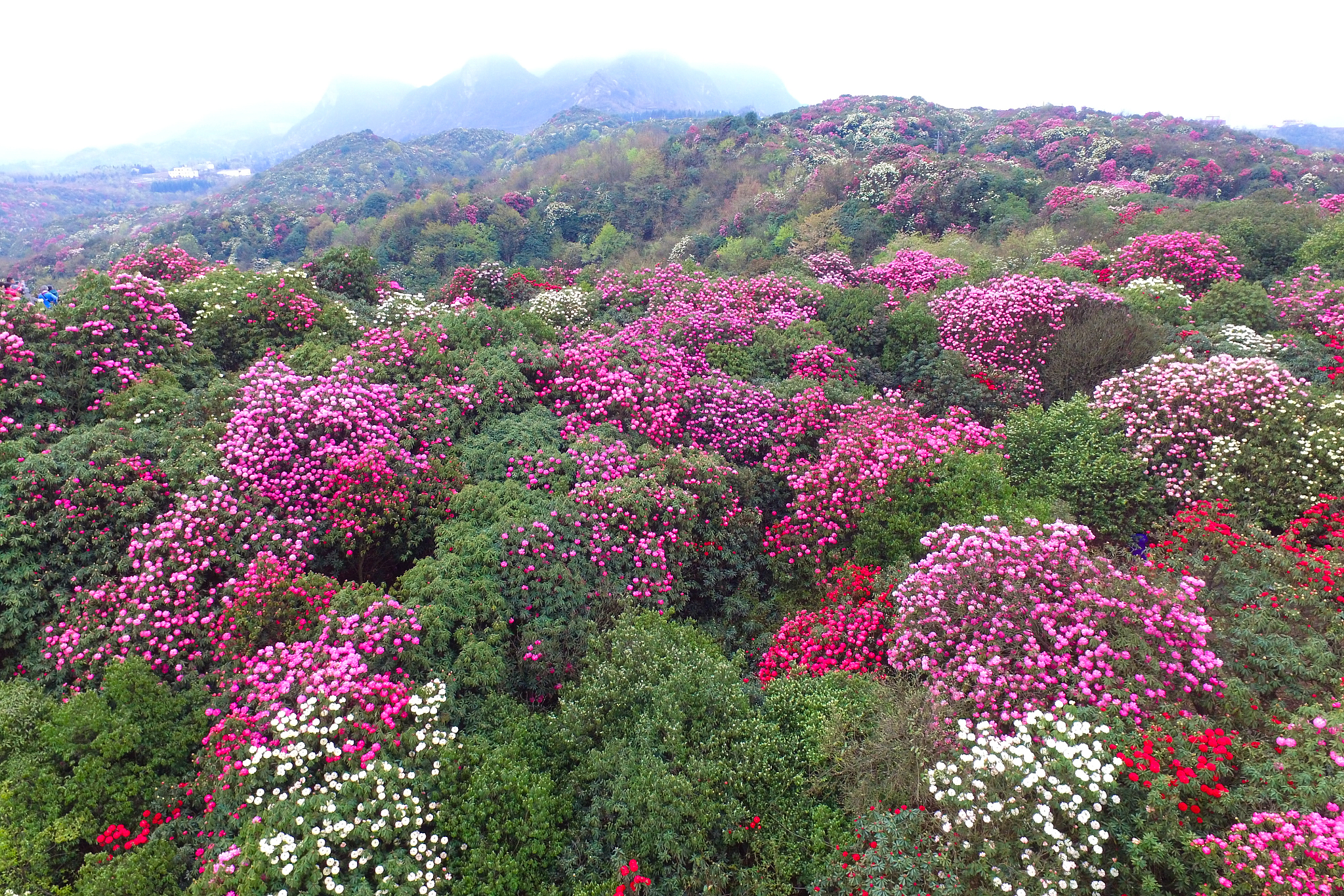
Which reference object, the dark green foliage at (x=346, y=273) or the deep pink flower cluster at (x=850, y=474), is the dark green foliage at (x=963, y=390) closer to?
the deep pink flower cluster at (x=850, y=474)

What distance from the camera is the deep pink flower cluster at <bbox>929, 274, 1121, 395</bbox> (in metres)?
14.4

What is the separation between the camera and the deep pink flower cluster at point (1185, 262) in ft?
55.0

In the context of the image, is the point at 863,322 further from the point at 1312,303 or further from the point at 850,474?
the point at 1312,303

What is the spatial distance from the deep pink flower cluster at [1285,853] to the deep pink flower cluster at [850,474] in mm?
5367

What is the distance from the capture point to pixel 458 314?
1307cm

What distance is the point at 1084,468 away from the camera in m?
10.1

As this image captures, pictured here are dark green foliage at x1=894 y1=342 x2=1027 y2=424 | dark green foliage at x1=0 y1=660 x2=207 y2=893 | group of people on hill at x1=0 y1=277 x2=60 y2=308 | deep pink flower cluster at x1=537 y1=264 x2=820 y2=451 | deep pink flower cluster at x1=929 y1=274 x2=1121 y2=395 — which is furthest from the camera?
deep pink flower cluster at x1=929 y1=274 x2=1121 y2=395

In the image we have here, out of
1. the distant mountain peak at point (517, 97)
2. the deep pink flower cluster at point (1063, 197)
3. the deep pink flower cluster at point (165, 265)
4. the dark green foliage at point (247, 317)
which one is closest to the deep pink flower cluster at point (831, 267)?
the deep pink flower cluster at point (1063, 197)

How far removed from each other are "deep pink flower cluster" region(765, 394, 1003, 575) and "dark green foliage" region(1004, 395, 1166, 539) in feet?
2.70

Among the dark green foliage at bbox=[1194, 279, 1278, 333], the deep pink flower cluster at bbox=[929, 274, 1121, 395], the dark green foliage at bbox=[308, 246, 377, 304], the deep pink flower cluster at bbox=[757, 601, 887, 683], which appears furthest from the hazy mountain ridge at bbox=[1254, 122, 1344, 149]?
the dark green foliage at bbox=[308, 246, 377, 304]

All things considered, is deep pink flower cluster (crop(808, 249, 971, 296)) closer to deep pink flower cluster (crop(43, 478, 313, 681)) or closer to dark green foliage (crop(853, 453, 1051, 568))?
dark green foliage (crop(853, 453, 1051, 568))

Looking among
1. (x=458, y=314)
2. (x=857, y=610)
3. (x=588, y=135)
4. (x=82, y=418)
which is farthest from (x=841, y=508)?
(x=588, y=135)

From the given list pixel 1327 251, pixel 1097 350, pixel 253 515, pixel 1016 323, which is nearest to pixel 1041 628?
pixel 1097 350

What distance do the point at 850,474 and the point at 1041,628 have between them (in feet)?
12.3
